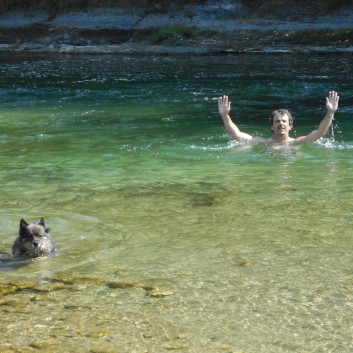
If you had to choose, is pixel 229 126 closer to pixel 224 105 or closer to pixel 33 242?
pixel 224 105

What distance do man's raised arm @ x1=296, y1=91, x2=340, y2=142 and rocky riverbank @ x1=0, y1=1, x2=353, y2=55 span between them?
695 inches

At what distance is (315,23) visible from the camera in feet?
116

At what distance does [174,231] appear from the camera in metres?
9.76

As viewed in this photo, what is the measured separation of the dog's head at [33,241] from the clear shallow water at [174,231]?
0.13m

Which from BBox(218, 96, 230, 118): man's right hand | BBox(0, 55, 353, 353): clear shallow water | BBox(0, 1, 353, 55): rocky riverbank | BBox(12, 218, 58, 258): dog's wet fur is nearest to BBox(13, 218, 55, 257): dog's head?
BBox(12, 218, 58, 258): dog's wet fur

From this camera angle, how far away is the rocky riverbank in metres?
33.8

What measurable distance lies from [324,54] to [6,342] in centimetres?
2628

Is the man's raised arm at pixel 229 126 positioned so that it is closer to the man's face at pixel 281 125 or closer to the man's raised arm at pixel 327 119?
the man's face at pixel 281 125

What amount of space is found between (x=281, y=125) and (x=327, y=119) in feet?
2.43

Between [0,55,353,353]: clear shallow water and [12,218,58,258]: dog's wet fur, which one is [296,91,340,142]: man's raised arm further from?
[12,218,58,258]: dog's wet fur

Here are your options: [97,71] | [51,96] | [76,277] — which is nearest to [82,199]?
[76,277]

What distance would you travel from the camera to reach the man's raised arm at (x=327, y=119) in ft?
45.7

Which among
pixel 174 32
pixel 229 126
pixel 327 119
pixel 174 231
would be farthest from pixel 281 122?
pixel 174 32

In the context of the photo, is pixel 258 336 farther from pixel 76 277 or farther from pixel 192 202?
pixel 192 202
